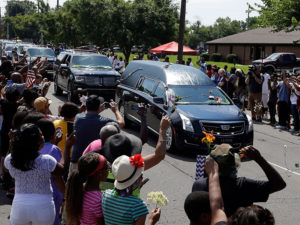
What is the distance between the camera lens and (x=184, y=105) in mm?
10930

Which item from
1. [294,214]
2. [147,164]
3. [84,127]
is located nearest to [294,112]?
[294,214]

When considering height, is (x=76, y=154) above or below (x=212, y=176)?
below

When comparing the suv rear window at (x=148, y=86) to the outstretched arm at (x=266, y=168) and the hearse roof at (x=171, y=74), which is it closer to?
the hearse roof at (x=171, y=74)

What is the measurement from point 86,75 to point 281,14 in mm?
10224

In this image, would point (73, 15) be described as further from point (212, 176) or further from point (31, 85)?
point (212, 176)

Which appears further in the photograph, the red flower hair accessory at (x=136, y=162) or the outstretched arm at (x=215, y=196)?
the red flower hair accessory at (x=136, y=162)

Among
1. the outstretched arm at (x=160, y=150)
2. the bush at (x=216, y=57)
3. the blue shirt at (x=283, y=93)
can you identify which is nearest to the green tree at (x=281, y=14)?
the blue shirt at (x=283, y=93)

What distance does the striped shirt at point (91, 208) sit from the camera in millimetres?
3971

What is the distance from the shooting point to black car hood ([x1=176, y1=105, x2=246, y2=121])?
10.3 meters

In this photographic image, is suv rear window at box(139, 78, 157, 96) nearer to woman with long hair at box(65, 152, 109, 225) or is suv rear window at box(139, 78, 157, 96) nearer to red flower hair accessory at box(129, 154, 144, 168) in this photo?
woman with long hair at box(65, 152, 109, 225)

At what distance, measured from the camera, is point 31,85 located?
421 inches

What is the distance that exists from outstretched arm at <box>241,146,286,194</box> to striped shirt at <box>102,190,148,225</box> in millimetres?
969

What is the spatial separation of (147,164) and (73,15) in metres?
35.7

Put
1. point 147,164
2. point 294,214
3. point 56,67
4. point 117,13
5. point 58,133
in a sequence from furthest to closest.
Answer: point 117,13 < point 56,67 < point 294,214 < point 58,133 < point 147,164
